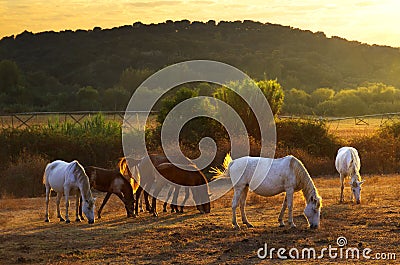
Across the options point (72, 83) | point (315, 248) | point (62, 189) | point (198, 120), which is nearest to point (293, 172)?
point (315, 248)

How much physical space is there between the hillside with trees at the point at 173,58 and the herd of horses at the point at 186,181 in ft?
166

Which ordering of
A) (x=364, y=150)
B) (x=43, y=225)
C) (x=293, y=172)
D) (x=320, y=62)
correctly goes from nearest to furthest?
1. (x=293, y=172)
2. (x=43, y=225)
3. (x=364, y=150)
4. (x=320, y=62)

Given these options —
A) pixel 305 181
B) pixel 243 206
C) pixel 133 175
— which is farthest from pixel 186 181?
pixel 305 181

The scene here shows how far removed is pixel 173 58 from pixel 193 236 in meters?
90.2

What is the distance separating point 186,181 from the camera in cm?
1645

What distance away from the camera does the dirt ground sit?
34.9 ft

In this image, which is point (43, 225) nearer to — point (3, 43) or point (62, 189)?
point (62, 189)

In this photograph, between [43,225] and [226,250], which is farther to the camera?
[43,225]

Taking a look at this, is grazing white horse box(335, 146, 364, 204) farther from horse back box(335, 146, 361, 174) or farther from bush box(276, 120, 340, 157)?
bush box(276, 120, 340, 157)

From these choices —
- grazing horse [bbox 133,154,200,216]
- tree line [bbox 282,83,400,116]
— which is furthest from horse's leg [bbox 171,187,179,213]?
tree line [bbox 282,83,400,116]

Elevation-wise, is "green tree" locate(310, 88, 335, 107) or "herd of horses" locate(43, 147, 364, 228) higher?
"green tree" locate(310, 88, 335, 107)

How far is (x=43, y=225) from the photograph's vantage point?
14539 mm

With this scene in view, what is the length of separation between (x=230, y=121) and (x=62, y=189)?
51.3 feet

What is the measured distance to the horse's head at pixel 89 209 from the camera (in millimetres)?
14500
